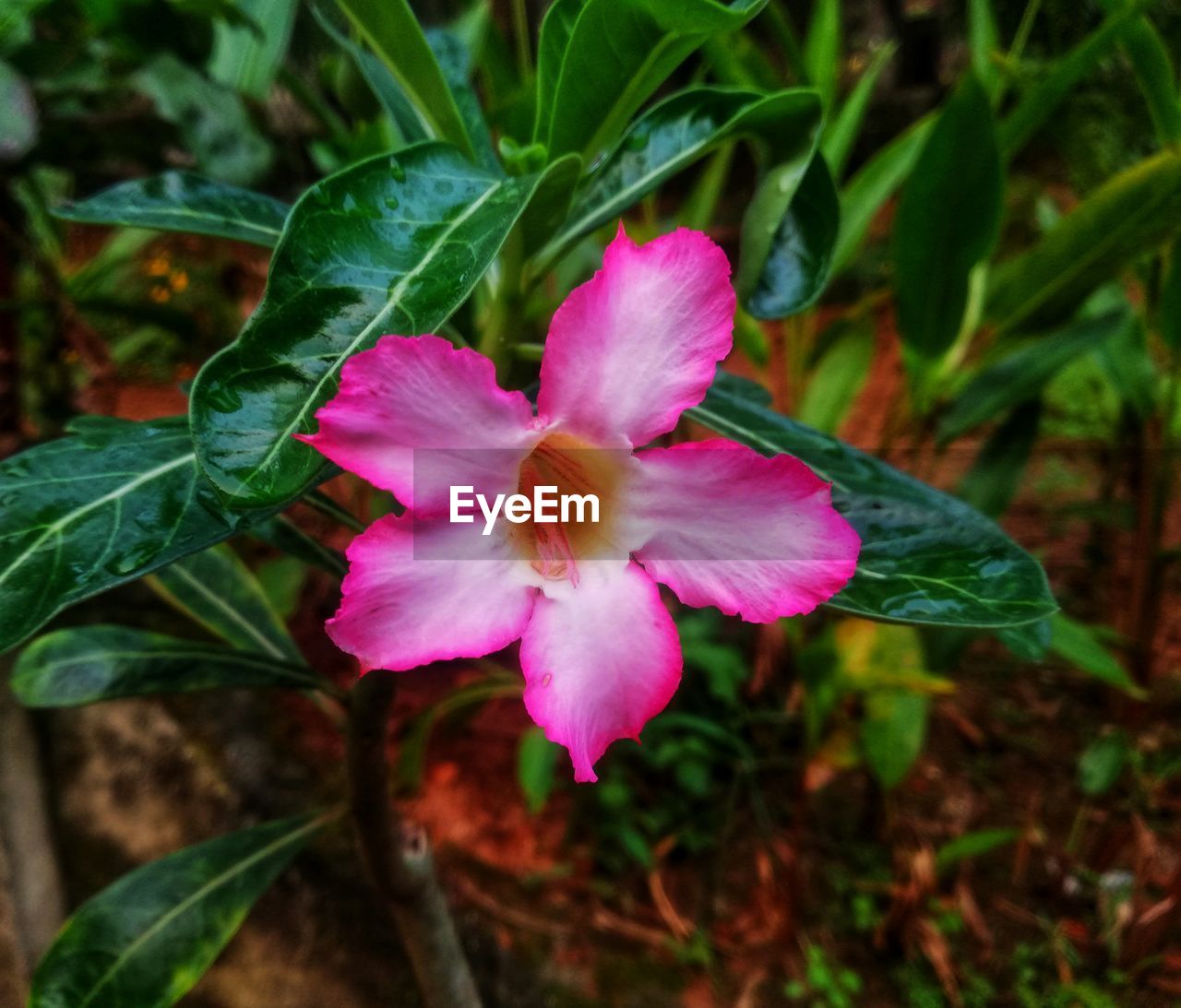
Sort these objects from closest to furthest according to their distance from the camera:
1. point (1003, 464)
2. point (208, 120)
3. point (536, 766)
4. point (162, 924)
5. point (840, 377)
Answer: point (162, 924)
point (208, 120)
point (536, 766)
point (1003, 464)
point (840, 377)

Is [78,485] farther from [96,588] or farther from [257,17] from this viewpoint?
[257,17]

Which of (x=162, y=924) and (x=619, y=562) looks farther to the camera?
(x=162, y=924)

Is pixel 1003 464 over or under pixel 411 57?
under

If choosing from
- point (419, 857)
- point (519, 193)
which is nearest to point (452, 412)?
point (519, 193)

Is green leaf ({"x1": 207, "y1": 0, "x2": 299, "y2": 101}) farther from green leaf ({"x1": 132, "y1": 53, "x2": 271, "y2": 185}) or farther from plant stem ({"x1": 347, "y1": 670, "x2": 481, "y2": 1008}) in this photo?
plant stem ({"x1": 347, "y1": 670, "x2": 481, "y2": 1008})

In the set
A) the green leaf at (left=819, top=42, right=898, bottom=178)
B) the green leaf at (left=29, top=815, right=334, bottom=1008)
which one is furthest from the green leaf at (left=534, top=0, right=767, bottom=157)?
the green leaf at (left=819, top=42, right=898, bottom=178)

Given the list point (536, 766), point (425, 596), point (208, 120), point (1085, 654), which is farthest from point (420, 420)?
point (1085, 654)

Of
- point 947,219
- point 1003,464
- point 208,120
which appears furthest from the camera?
point 1003,464

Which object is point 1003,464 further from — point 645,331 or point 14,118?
point 14,118
